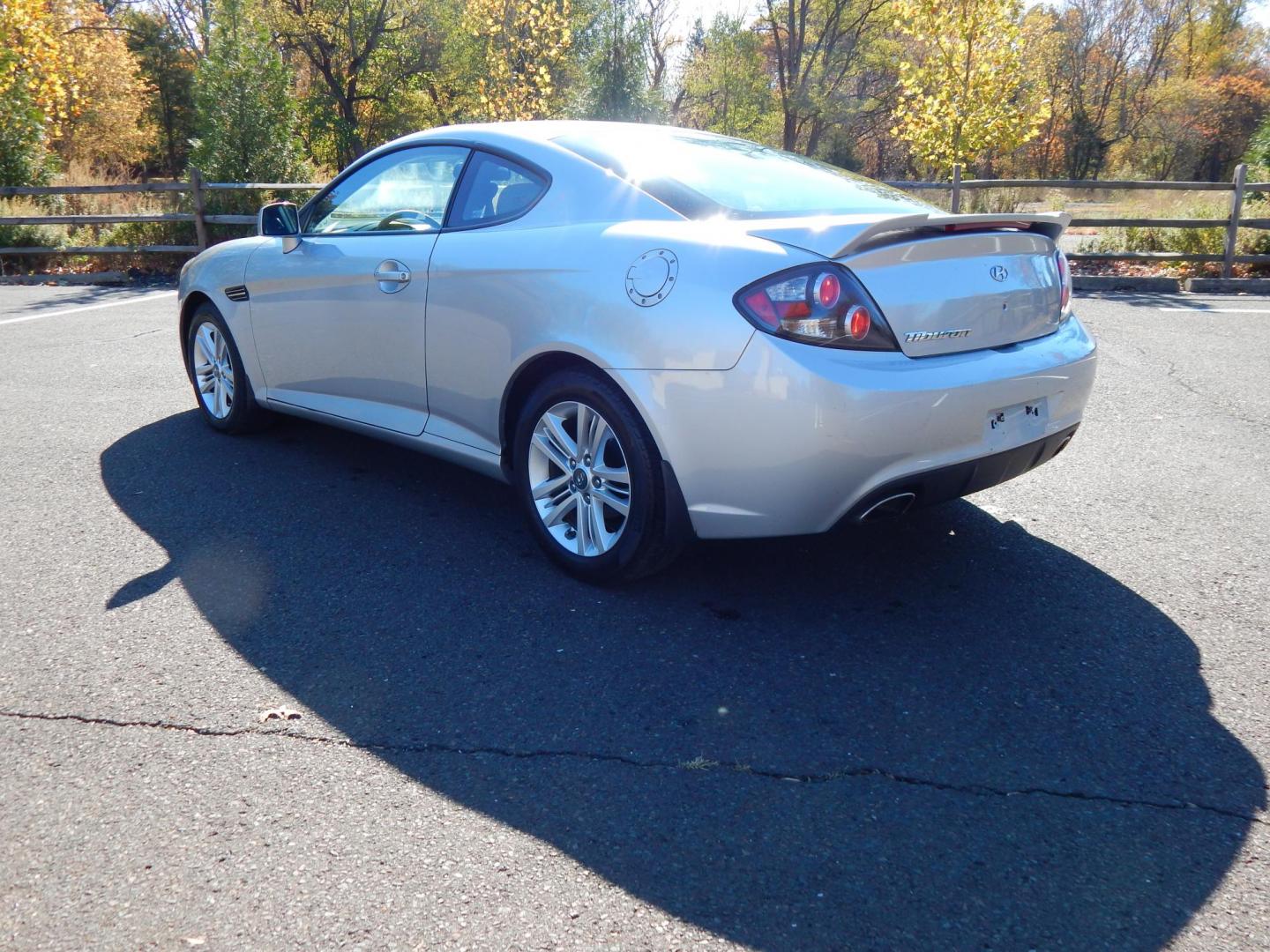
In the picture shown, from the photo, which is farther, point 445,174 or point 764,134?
point 764,134

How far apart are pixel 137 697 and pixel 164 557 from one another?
1.13 m

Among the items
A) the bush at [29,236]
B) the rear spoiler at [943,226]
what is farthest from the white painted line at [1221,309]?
the bush at [29,236]

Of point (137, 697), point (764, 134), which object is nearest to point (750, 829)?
point (137, 697)

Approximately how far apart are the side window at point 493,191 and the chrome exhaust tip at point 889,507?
65.3 inches

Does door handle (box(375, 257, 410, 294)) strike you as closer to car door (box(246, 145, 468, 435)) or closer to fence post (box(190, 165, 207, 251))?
car door (box(246, 145, 468, 435))

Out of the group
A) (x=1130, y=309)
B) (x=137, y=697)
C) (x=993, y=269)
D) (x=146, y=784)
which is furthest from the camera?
(x=1130, y=309)

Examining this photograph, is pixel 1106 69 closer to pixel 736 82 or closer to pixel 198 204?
pixel 736 82

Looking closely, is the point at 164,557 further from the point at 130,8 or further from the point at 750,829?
the point at 130,8

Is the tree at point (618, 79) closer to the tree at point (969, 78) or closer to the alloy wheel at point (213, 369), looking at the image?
the tree at point (969, 78)

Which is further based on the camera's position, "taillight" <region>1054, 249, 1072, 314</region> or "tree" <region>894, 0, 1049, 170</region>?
"tree" <region>894, 0, 1049, 170</region>

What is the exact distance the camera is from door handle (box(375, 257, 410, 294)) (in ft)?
13.7

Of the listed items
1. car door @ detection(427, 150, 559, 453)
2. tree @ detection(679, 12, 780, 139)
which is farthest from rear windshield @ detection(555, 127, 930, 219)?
tree @ detection(679, 12, 780, 139)

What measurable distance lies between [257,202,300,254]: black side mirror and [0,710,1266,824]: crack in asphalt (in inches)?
102

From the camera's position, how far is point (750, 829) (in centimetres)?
237
